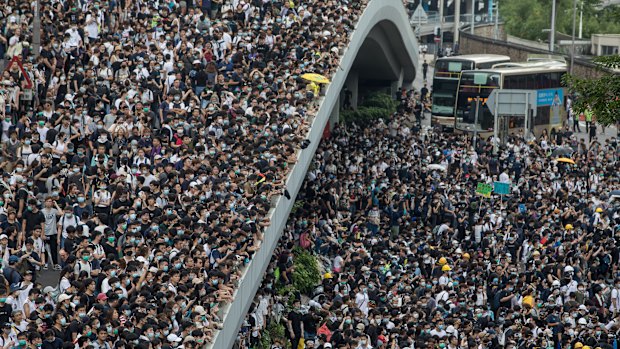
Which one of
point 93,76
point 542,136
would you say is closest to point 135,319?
point 93,76

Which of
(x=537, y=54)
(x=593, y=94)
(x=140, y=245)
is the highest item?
(x=593, y=94)

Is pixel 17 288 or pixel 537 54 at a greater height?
pixel 17 288

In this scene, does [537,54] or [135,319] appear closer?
[135,319]

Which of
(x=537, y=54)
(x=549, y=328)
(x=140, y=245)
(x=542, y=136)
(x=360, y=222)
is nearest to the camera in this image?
(x=140, y=245)

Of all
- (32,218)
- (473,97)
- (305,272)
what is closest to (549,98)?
(473,97)

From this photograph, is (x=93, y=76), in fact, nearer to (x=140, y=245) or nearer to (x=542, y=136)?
(x=140, y=245)

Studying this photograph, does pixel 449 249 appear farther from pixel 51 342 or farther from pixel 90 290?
pixel 51 342

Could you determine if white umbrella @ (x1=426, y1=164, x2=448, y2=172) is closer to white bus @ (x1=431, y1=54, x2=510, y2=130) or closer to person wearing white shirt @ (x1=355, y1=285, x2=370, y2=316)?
white bus @ (x1=431, y1=54, x2=510, y2=130)
